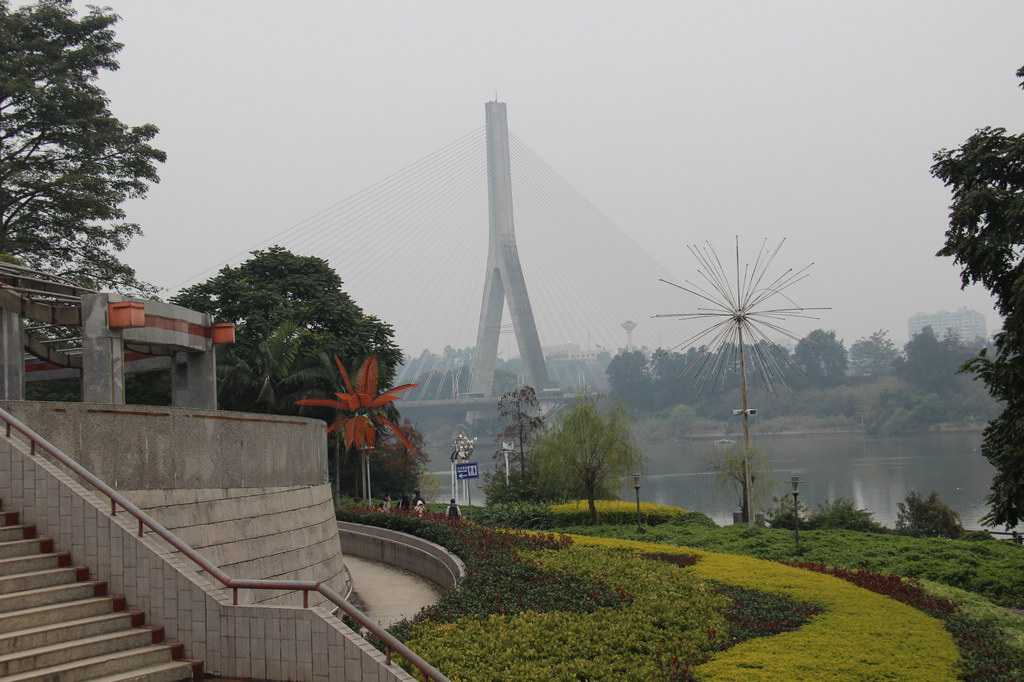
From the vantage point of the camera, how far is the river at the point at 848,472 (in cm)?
3909

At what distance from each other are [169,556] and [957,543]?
14.4m

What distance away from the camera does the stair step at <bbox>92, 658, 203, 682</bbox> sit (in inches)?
225

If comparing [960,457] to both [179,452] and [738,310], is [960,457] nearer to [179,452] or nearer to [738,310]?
[738,310]

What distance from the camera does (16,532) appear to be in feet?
21.8

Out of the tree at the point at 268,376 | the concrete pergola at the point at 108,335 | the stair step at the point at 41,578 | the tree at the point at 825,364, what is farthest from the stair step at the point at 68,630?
the tree at the point at 825,364

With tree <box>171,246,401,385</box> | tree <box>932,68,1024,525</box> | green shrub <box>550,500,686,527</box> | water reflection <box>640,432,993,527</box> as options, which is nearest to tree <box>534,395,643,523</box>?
green shrub <box>550,500,686,527</box>

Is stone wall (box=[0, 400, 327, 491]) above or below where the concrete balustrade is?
above

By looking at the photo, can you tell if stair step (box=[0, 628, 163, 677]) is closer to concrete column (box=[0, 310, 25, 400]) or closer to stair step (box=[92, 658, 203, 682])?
stair step (box=[92, 658, 203, 682])

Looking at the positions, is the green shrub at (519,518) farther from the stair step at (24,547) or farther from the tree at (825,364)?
the tree at (825,364)

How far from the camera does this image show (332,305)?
3042 cm

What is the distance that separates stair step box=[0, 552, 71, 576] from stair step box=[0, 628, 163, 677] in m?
0.78

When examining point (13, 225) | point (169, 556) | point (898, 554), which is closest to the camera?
point (169, 556)

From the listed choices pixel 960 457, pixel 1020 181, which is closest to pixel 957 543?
pixel 1020 181

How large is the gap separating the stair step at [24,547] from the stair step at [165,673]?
1390mm
